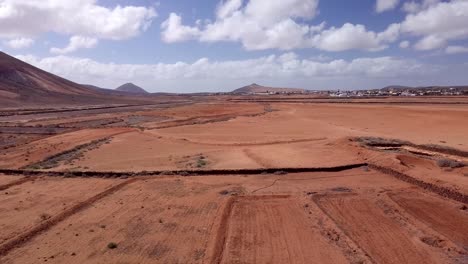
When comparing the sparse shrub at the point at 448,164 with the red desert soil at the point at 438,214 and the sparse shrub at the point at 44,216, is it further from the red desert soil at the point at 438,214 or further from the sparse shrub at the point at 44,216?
the sparse shrub at the point at 44,216

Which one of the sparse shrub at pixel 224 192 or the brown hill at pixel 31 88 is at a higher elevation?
the brown hill at pixel 31 88

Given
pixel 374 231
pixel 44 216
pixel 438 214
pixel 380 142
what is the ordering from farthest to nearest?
pixel 380 142
pixel 438 214
pixel 44 216
pixel 374 231

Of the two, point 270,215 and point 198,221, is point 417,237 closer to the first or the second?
point 270,215

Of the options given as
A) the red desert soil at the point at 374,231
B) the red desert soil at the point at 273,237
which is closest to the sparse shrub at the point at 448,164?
the red desert soil at the point at 374,231

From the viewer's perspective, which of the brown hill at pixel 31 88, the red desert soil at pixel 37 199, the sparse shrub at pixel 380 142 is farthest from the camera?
the brown hill at pixel 31 88

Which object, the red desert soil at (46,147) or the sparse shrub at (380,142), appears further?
the sparse shrub at (380,142)

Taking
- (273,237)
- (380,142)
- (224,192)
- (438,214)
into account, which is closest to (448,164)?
(438,214)

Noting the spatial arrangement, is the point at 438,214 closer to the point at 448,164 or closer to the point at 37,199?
the point at 448,164
